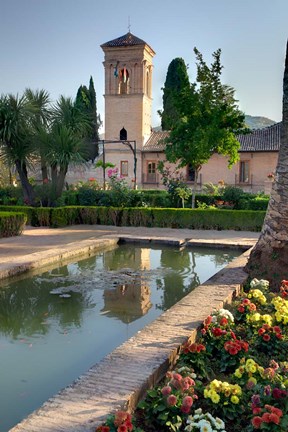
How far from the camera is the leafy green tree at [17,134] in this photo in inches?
641

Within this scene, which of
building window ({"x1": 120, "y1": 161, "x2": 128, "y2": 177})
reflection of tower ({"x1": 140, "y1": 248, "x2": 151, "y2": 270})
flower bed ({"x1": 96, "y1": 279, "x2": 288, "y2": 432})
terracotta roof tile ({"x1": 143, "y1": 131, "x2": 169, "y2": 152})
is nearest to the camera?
flower bed ({"x1": 96, "y1": 279, "x2": 288, "y2": 432})

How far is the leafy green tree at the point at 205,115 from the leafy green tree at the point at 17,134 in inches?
213

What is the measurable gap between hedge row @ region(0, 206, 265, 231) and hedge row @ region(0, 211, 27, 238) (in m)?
2.13

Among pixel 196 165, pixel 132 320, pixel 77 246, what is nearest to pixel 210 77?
pixel 196 165

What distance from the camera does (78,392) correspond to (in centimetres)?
309

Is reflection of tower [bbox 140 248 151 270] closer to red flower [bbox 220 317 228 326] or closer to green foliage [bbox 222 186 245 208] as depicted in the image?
red flower [bbox 220 317 228 326]

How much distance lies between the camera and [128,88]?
34.4m

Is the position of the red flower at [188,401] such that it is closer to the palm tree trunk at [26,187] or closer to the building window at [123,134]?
the palm tree trunk at [26,187]

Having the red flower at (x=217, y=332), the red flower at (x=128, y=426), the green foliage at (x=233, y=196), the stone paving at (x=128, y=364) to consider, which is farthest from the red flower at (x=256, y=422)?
the green foliage at (x=233, y=196)

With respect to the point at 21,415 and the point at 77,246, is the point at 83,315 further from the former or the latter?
the point at 77,246

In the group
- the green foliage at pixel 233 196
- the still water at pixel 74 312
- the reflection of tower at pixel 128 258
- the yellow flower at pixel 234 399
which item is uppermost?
the green foliage at pixel 233 196

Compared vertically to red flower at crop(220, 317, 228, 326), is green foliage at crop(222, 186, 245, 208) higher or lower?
higher

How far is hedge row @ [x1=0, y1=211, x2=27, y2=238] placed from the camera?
1228cm

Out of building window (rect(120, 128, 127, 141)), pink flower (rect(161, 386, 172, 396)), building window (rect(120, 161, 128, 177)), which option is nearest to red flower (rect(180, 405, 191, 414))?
pink flower (rect(161, 386, 172, 396))
